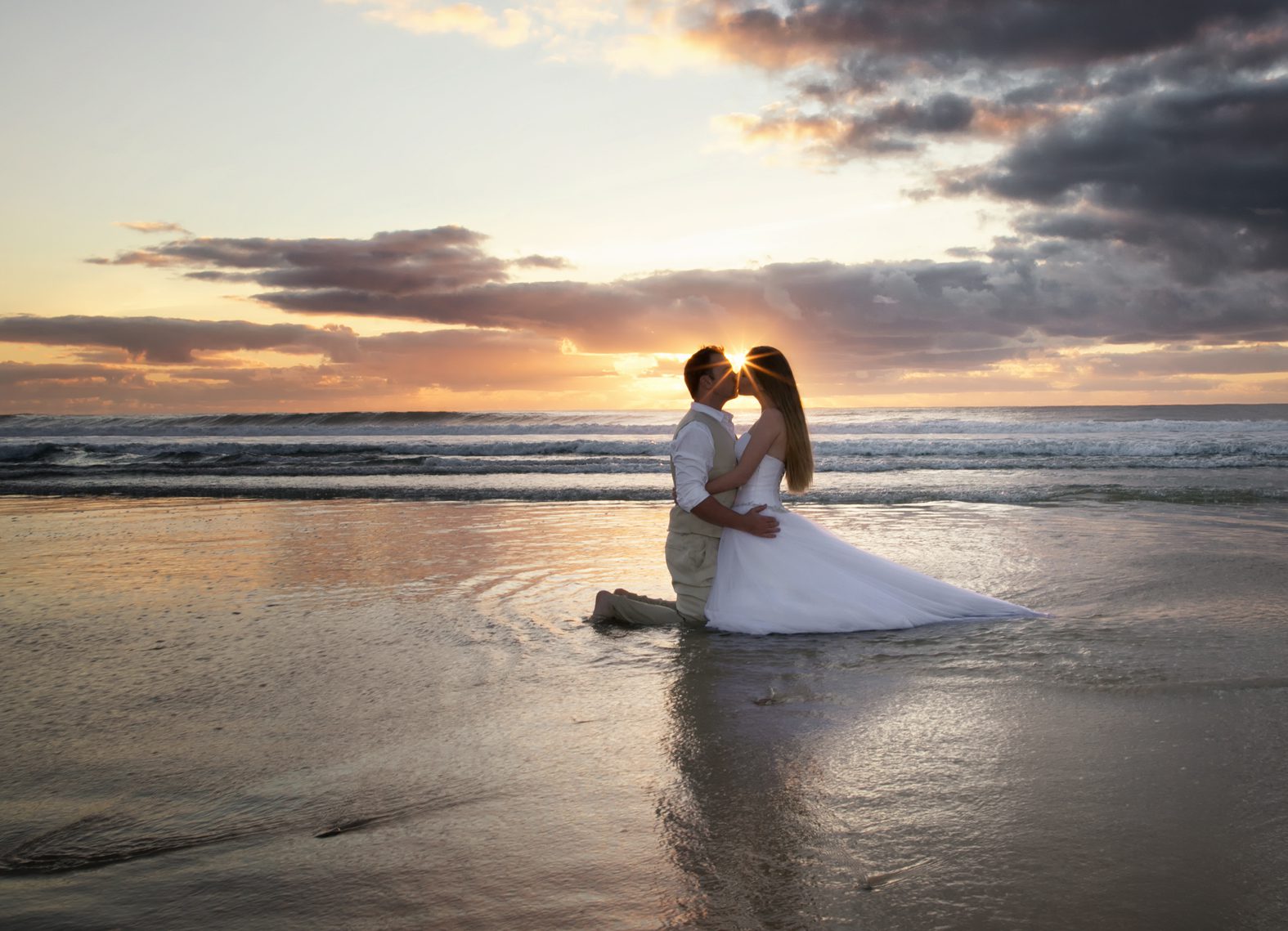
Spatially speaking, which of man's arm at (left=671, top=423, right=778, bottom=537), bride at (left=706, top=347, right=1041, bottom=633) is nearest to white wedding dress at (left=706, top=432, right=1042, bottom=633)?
bride at (left=706, top=347, right=1041, bottom=633)

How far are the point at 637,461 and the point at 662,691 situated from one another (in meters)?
18.6

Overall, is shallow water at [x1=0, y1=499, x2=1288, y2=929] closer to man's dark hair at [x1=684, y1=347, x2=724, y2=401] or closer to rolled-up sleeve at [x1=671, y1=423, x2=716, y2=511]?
rolled-up sleeve at [x1=671, y1=423, x2=716, y2=511]

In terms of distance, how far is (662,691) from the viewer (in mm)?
4305

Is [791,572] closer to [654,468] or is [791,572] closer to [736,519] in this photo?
[736,519]

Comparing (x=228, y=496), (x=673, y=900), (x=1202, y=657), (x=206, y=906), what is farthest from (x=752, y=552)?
(x=228, y=496)

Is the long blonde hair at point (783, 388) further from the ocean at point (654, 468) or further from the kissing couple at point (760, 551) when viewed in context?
the ocean at point (654, 468)

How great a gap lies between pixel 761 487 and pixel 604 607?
137 cm

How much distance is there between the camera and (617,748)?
3.51 metres

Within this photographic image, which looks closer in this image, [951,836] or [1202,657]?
[951,836]

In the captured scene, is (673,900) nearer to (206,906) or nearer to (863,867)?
(863,867)

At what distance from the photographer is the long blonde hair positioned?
5594 millimetres

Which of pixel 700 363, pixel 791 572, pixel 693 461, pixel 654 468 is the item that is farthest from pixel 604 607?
pixel 654 468

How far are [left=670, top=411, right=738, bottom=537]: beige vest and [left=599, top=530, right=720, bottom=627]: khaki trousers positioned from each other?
0.05 metres

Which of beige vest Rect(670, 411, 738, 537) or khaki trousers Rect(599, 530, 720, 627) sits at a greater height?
beige vest Rect(670, 411, 738, 537)
